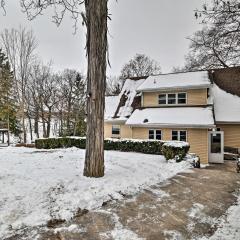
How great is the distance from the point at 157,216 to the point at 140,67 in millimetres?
38016

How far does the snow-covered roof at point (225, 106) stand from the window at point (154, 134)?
14.1 ft

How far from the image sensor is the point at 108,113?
2214cm

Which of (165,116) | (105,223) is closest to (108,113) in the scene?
(165,116)

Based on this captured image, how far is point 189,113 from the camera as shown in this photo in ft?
58.2

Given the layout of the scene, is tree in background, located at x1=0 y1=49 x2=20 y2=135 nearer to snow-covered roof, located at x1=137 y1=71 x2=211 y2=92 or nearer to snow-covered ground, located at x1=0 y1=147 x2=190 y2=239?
snow-covered roof, located at x1=137 y1=71 x2=211 y2=92

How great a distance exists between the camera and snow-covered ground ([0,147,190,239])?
5.00m

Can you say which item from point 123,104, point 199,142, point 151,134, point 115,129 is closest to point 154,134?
point 151,134

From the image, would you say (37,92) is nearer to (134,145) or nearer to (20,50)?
(20,50)

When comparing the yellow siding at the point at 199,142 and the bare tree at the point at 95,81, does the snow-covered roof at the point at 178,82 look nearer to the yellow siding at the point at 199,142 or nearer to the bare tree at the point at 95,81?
the yellow siding at the point at 199,142

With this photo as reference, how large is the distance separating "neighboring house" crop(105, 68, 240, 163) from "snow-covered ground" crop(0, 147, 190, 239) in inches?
305

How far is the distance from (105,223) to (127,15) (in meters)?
10.2

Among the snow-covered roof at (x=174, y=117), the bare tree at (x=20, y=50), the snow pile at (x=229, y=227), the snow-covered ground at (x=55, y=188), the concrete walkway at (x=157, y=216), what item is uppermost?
the bare tree at (x=20, y=50)

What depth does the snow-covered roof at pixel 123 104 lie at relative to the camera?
21078mm

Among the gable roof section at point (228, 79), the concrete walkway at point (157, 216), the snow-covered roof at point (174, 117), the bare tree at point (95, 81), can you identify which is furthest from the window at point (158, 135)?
the bare tree at point (95, 81)
